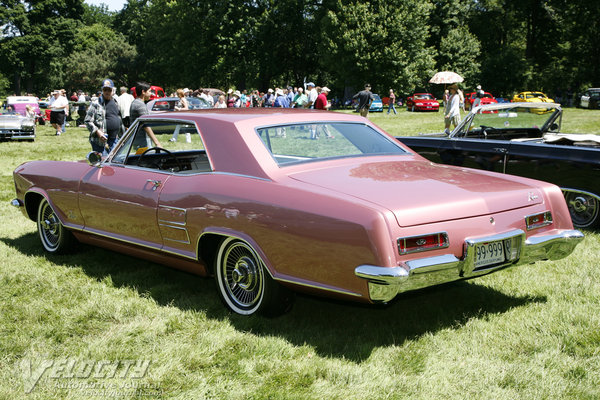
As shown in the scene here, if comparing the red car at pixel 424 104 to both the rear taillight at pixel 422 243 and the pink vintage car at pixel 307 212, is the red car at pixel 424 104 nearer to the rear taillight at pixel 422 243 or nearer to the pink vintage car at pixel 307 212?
the pink vintage car at pixel 307 212

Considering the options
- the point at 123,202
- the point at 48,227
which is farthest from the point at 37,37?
the point at 123,202

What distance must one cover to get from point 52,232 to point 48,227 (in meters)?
0.09

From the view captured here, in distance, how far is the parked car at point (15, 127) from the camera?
18.8m

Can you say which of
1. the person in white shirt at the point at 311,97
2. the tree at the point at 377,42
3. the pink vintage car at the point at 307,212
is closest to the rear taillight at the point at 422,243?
the pink vintage car at the point at 307,212

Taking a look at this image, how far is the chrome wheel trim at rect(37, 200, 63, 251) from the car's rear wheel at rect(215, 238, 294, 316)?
8.00ft

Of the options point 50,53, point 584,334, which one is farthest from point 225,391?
A: point 50,53

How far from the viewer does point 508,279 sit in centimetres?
481

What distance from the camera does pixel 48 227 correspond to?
234 inches

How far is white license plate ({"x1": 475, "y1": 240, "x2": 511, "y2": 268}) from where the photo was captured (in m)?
3.46

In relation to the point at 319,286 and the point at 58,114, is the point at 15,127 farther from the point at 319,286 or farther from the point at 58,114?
the point at 319,286

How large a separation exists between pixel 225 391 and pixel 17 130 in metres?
18.3

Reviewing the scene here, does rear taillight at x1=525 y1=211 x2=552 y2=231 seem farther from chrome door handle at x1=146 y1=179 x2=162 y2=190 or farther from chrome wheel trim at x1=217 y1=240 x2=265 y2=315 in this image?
chrome door handle at x1=146 y1=179 x2=162 y2=190

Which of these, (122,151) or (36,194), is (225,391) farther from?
(36,194)
